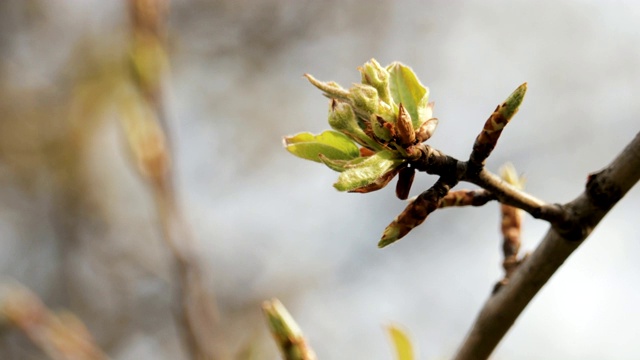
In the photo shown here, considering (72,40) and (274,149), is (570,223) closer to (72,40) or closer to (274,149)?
(274,149)

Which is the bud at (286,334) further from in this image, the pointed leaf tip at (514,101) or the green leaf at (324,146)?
the pointed leaf tip at (514,101)

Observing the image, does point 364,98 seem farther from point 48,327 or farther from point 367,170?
point 48,327

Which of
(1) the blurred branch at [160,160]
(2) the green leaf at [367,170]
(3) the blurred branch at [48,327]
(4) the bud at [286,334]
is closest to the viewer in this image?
(2) the green leaf at [367,170]

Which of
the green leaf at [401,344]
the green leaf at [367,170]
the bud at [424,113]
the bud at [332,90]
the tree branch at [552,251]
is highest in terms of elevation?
the bud at [332,90]

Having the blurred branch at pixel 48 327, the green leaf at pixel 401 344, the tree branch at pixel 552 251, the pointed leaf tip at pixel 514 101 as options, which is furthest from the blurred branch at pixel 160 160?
the pointed leaf tip at pixel 514 101

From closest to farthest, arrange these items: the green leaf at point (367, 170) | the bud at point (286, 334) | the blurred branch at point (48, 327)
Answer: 1. the green leaf at point (367, 170)
2. the bud at point (286, 334)
3. the blurred branch at point (48, 327)

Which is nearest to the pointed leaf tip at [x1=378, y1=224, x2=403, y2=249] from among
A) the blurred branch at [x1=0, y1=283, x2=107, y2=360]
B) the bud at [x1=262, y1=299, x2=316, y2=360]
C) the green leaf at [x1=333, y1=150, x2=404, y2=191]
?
the green leaf at [x1=333, y1=150, x2=404, y2=191]
